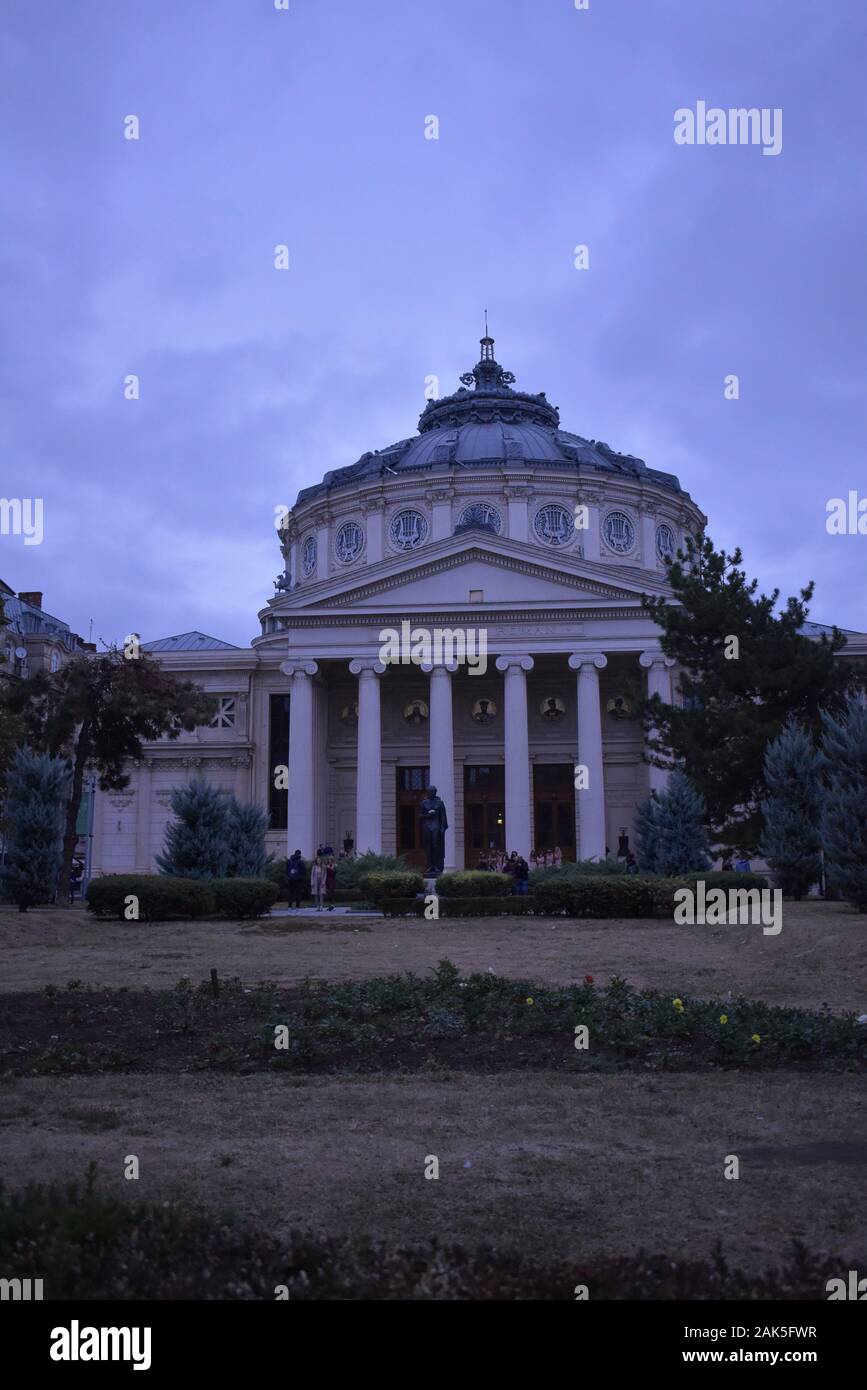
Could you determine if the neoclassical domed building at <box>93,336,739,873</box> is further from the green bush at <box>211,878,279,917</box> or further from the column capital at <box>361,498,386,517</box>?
the green bush at <box>211,878,279,917</box>

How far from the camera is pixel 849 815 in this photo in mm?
23344

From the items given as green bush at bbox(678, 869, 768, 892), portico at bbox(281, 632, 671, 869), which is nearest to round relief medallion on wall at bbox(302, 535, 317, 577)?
portico at bbox(281, 632, 671, 869)

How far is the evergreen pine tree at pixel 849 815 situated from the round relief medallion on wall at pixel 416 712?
36.9 meters

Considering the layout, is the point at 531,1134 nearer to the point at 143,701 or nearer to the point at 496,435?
the point at 143,701

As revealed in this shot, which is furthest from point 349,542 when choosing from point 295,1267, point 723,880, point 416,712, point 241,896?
point 295,1267

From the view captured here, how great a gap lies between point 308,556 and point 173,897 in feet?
146

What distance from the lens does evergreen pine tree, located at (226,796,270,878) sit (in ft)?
124

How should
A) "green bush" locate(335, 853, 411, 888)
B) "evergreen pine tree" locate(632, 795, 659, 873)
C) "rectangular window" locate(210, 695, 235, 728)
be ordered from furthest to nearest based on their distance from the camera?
"rectangular window" locate(210, 695, 235, 728)
"green bush" locate(335, 853, 411, 888)
"evergreen pine tree" locate(632, 795, 659, 873)

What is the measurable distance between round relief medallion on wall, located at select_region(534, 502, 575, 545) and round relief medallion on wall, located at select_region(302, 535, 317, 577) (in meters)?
13.5

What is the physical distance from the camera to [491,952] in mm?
21828

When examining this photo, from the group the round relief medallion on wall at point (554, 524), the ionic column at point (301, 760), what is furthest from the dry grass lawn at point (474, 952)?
the round relief medallion on wall at point (554, 524)

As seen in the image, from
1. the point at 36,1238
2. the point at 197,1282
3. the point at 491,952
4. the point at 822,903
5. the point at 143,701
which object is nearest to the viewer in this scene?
the point at 197,1282

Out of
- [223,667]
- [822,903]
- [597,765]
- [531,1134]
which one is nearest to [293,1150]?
[531,1134]
